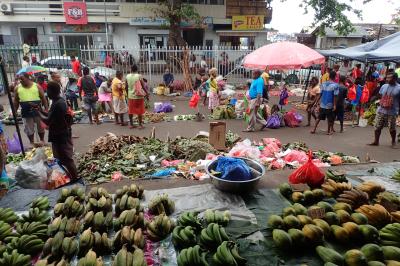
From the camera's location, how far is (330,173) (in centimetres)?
467

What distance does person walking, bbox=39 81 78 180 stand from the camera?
483 centimetres

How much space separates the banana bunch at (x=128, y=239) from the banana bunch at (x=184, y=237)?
1.16 feet

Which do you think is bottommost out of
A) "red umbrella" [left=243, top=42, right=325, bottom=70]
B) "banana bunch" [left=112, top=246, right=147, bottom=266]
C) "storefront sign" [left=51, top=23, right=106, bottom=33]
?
"banana bunch" [left=112, top=246, right=147, bottom=266]

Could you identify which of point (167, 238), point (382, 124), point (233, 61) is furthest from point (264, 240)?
point (233, 61)

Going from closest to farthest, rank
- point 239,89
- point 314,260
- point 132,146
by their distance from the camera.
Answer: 1. point 314,260
2. point 132,146
3. point 239,89

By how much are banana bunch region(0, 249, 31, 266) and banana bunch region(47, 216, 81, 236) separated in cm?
42

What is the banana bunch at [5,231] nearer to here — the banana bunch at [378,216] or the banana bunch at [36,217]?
the banana bunch at [36,217]

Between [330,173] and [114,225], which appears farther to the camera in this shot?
[330,173]

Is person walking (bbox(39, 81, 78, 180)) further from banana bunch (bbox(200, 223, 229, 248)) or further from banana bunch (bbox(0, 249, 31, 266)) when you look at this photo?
banana bunch (bbox(200, 223, 229, 248))

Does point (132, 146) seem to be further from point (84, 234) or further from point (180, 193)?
point (84, 234)

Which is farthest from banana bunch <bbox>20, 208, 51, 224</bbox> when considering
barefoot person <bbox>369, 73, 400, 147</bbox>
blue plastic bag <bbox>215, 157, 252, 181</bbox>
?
barefoot person <bbox>369, 73, 400, 147</bbox>

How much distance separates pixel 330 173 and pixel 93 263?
11.8ft

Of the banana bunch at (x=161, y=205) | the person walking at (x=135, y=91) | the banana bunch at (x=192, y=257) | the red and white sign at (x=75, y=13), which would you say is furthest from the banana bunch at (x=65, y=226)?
the red and white sign at (x=75, y=13)

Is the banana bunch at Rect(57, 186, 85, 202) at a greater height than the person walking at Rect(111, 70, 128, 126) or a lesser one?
lesser
